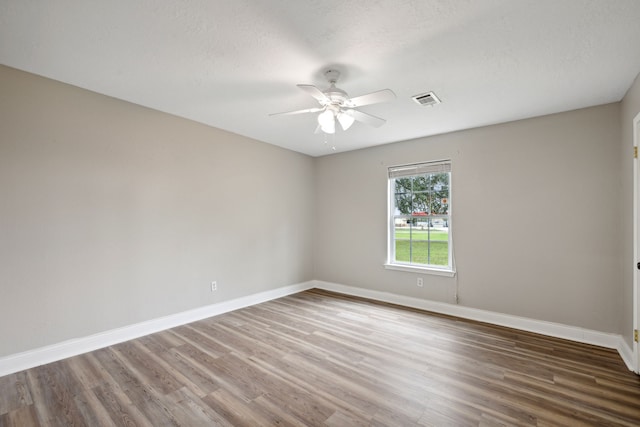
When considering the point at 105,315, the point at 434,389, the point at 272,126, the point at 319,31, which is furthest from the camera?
the point at 272,126

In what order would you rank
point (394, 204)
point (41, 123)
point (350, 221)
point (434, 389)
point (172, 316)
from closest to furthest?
point (434, 389), point (41, 123), point (172, 316), point (394, 204), point (350, 221)

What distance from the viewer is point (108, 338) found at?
296cm

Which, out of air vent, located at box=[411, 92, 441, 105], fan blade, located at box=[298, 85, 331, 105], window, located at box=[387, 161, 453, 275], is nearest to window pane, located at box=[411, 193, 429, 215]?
window, located at box=[387, 161, 453, 275]

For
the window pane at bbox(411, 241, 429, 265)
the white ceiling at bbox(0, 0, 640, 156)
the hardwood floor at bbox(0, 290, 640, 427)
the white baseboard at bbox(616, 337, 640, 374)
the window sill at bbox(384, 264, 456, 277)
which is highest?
the white ceiling at bbox(0, 0, 640, 156)

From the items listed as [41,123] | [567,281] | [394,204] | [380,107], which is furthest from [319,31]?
[567,281]

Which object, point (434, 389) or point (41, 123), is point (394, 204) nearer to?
point (434, 389)

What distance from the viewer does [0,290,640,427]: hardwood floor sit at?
192 centimetres

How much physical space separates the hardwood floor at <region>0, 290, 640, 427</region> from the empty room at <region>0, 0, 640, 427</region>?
2 centimetres

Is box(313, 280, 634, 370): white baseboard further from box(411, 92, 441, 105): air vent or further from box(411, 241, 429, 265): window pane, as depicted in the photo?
box(411, 92, 441, 105): air vent

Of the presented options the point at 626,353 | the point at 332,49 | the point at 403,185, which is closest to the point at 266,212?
the point at 403,185

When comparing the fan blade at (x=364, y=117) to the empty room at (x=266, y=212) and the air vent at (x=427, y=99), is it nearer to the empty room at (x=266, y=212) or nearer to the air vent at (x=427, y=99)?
the empty room at (x=266, y=212)

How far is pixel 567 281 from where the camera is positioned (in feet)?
10.6

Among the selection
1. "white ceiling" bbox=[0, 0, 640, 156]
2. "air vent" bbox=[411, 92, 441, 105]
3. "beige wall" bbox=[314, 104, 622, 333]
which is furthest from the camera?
"beige wall" bbox=[314, 104, 622, 333]

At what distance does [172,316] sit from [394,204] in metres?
3.57
